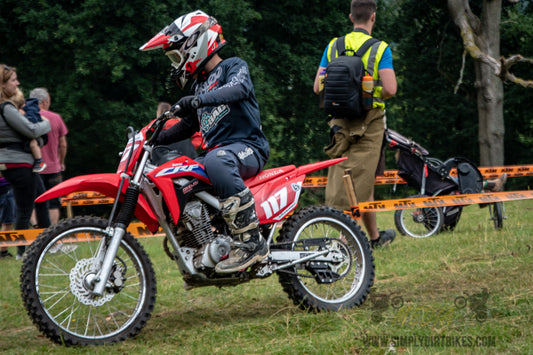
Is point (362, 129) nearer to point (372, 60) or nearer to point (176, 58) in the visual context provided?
point (372, 60)

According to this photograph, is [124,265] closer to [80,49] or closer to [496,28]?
[80,49]

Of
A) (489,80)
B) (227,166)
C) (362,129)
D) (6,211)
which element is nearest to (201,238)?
(227,166)

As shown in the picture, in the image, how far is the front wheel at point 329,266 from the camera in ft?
16.2

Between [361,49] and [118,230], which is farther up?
[361,49]

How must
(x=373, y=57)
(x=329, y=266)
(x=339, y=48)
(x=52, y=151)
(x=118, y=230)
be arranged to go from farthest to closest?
(x=52, y=151)
(x=339, y=48)
(x=373, y=57)
(x=329, y=266)
(x=118, y=230)

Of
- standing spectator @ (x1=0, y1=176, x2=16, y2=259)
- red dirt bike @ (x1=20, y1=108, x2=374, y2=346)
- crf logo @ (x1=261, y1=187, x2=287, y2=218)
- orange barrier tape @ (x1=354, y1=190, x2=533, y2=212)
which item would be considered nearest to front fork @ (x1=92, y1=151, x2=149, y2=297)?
red dirt bike @ (x1=20, y1=108, x2=374, y2=346)

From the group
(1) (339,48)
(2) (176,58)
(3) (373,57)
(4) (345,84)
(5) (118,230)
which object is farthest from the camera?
(1) (339,48)

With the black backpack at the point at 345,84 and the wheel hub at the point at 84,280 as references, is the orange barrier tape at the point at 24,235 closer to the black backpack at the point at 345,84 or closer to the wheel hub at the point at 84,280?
the black backpack at the point at 345,84

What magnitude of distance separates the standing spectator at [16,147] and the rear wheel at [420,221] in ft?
15.6

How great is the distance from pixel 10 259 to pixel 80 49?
7.88 metres

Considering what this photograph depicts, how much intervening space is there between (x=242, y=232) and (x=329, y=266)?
834mm

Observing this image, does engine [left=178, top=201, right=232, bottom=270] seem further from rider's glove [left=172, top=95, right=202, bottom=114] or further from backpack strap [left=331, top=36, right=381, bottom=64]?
backpack strap [left=331, top=36, right=381, bottom=64]

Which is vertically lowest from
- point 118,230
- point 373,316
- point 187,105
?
point 373,316

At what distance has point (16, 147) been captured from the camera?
7957 millimetres
